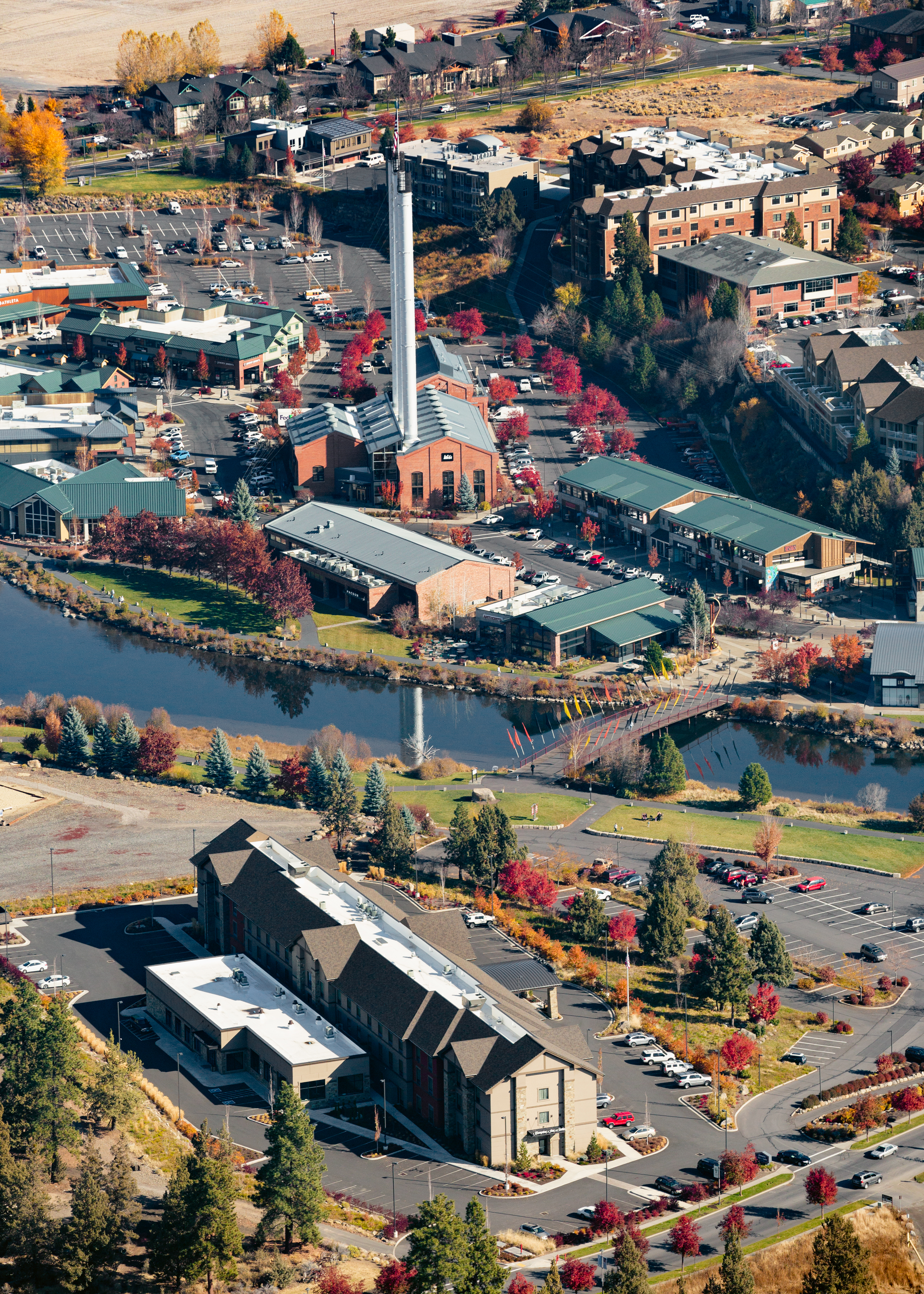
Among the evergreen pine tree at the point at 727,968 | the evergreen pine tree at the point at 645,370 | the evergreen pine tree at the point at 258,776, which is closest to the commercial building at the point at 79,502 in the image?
the evergreen pine tree at the point at 645,370

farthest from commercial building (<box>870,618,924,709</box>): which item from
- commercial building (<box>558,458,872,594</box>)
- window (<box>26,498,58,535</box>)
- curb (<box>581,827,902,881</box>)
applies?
window (<box>26,498,58,535</box>)

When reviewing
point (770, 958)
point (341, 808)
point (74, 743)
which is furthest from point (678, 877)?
point (74, 743)

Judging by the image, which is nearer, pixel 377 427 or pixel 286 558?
pixel 286 558

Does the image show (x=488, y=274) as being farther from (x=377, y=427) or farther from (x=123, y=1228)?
(x=123, y=1228)

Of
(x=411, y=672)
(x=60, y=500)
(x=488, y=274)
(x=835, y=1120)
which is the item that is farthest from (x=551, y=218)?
(x=835, y=1120)

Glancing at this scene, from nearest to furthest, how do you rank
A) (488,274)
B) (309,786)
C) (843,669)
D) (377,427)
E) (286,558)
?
(309,786) < (843,669) < (286,558) < (377,427) < (488,274)

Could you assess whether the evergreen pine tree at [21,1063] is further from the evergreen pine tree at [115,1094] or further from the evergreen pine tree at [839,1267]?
the evergreen pine tree at [839,1267]
